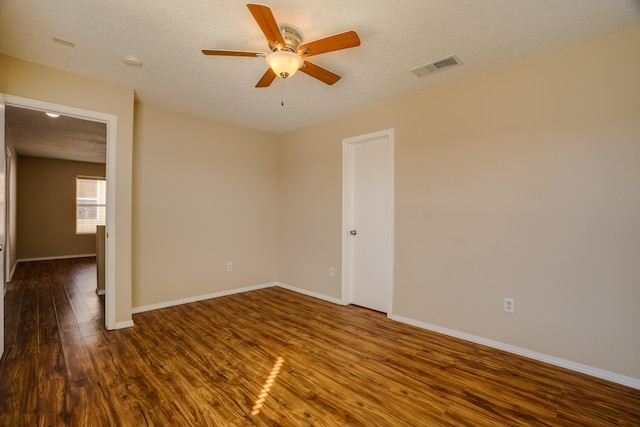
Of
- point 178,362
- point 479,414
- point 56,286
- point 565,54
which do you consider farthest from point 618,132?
point 56,286

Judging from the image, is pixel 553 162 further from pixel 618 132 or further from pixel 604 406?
pixel 604 406

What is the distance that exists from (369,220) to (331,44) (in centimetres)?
229

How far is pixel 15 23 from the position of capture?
6.80 feet

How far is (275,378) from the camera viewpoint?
2.15 metres

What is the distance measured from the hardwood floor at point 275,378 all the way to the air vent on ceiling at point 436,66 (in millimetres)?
2509

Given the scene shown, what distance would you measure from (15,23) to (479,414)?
402 centimetres

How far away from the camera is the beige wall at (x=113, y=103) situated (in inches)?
102

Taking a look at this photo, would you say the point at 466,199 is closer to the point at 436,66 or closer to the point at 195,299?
the point at 436,66

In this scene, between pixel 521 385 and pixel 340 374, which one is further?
pixel 340 374

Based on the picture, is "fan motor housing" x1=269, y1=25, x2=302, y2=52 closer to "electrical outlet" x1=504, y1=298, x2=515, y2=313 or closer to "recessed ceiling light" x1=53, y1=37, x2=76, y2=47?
"recessed ceiling light" x1=53, y1=37, x2=76, y2=47

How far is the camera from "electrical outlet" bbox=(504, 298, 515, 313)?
258 cm

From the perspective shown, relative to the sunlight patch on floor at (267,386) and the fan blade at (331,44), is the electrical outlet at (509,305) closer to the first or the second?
the sunlight patch on floor at (267,386)

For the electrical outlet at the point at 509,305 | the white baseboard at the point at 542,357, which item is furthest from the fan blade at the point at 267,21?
the white baseboard at the point at 542,357

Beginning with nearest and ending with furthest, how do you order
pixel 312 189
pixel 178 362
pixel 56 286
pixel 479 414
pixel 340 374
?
pixel 479 414
pixel 340 374
pixel 178 362
pixel 312 189
pixel 56 286
